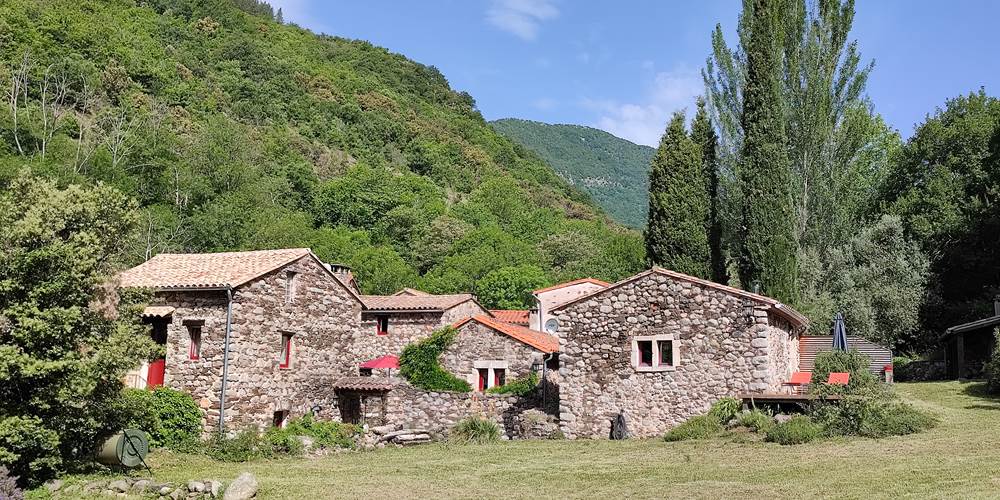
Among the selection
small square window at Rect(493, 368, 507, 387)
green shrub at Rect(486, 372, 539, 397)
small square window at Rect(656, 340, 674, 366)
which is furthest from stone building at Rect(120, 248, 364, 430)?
small square window at Rect(656, 340, 674, 366)

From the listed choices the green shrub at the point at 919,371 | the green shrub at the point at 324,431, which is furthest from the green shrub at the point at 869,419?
the green shrub at the point at 919,371

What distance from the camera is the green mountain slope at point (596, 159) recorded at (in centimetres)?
15438

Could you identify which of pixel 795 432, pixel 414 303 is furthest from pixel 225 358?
pixel 795 432

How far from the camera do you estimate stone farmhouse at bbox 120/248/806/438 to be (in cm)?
2206

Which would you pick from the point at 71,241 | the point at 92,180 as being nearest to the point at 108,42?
the point at 92,180

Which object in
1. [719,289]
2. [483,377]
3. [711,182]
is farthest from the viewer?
[711,182]

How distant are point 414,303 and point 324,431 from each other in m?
7.54

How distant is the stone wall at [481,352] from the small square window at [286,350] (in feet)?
17.5

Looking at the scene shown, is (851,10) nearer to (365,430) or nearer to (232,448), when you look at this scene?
(365,430)

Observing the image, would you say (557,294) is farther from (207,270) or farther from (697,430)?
(697,430)

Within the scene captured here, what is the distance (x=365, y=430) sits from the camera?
85.8 feet

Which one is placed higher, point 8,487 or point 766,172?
point 766,172

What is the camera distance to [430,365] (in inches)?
1118

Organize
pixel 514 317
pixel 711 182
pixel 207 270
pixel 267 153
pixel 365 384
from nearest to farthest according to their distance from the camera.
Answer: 1. pixel 207 270
2. pixel 365 384
3. pixel 711 182
4. pixel 514 317
5. pixel 267 153
